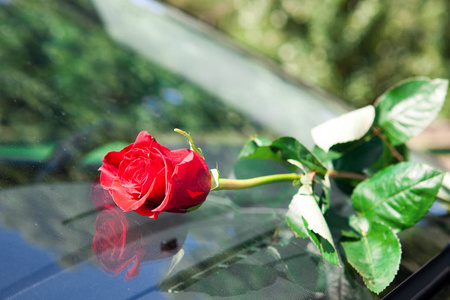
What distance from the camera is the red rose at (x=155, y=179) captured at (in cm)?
71

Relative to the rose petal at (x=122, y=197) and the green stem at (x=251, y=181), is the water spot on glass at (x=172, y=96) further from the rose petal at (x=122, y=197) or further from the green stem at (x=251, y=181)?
the rose petal at (x=122, y=197)

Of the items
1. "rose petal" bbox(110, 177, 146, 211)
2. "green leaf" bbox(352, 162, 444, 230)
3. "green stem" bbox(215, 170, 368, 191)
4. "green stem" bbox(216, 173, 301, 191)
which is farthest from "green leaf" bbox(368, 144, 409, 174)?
"rose petal" bbox(110, 177, 146, 211)

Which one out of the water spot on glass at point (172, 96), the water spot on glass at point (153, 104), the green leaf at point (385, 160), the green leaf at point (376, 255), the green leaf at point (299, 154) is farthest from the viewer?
the water spot on glass at point (172, 96)

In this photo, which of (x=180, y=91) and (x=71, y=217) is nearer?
(x=71, y=217)

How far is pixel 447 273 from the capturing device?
3.47 ft

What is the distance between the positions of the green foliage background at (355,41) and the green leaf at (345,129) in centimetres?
480

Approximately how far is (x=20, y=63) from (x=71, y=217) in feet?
2.31

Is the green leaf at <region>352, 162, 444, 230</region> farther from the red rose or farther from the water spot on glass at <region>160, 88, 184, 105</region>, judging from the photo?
the water spot on glass at <region>160, 88, 184, 105</region>

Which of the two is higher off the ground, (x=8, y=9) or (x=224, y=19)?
(x=8, y=9)

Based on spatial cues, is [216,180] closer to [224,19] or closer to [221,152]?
[221,152]

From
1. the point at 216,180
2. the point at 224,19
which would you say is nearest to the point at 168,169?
the point at 216,180

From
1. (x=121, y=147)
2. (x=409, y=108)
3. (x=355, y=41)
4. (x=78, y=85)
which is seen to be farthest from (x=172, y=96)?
(x=355, y=41)

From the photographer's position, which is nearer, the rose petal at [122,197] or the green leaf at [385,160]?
the rose petal at [122,197]

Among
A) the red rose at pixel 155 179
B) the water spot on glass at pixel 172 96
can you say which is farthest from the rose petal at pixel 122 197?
the water spot on glass at pixel 172 96
